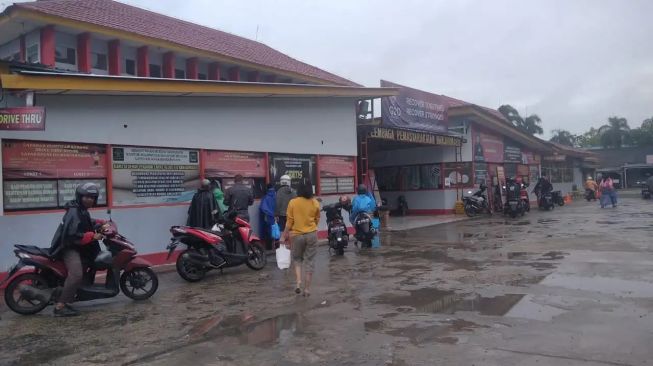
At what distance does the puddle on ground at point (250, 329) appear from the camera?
18.7 ft

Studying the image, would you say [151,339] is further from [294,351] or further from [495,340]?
[495,340]

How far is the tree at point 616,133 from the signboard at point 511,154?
135 ft

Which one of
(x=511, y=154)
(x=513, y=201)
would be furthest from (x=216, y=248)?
(x=511, y=154)

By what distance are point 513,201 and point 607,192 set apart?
21.2 ft

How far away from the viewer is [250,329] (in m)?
6.12

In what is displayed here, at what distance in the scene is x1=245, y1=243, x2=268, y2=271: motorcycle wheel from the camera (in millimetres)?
10273

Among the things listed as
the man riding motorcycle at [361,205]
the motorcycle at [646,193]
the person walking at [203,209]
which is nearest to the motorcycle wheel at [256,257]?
the person walking at [203,209]

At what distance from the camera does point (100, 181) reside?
10.2 metres

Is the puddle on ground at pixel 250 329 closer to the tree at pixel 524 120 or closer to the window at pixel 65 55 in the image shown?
the window at pixel 65 55

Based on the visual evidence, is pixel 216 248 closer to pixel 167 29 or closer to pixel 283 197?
pixel 283 197

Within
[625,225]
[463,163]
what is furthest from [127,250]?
[463,163]

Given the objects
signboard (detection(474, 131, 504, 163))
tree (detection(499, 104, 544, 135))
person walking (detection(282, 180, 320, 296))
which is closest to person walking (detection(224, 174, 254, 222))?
person walking (detection(282, 180, 320, 296))

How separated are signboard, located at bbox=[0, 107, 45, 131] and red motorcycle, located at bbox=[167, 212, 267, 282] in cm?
259

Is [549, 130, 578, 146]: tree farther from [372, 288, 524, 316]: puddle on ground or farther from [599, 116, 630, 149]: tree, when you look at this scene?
[372, 288, 524, 316]: puddle on ground
